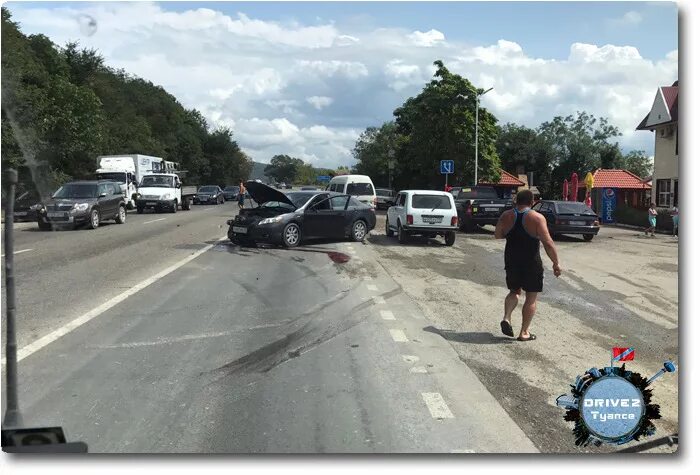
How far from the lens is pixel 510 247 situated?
6.17 m

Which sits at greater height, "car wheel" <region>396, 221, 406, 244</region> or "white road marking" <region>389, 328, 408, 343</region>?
"car wheel" <region>396, 221, 406, 244</region>

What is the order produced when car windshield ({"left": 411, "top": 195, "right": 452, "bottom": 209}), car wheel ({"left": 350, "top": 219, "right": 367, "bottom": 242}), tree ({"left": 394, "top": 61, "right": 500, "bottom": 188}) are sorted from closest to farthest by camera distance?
car wheel ({"left": 350, "top": 219, "right": 367, "bottom": 242})
car windshield ({"left": 411, "top": 195, "right": 452, "bottom": 209})
tree ({"left": 394, "top": 61, "right": 500, "bottom": 188})

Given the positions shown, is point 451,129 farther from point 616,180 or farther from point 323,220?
point 323,220

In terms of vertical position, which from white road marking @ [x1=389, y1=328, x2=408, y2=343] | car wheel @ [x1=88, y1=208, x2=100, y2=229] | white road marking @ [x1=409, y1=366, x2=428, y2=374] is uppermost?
car wheel @ [x1=88, y1=208, x2=100, y2=229]

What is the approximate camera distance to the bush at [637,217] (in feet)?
76.9

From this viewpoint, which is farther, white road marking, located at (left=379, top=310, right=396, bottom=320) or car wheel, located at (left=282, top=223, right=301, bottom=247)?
car wheel, located at (left=282, top=223, right=301, bottom=247)

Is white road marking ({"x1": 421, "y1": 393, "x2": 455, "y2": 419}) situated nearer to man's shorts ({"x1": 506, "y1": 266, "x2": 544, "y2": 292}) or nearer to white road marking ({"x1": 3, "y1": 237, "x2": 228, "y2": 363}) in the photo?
man's shorts ({"x1": 506, "y1": 266, "x2": 544, "y2": 292})

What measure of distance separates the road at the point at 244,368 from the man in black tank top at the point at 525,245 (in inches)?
39.1

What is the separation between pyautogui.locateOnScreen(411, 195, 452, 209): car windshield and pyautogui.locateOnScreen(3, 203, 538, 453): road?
23.6 ft

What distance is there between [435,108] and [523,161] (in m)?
38.6

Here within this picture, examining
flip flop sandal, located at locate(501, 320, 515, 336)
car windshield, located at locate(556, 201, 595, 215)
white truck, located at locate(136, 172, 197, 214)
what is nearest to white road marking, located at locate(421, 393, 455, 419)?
flip flop sandal, located at locate(501, 320, 515, 336)

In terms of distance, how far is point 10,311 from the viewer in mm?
3170

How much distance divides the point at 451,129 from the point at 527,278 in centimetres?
3192

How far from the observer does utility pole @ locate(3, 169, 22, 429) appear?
10.1ft
